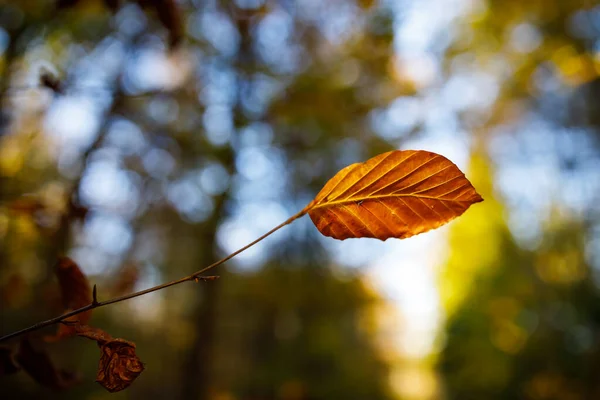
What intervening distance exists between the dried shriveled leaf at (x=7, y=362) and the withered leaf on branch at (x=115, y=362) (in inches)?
13.4

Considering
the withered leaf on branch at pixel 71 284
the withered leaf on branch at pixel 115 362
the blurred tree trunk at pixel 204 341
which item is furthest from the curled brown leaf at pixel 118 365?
the blurred tree trunk at pixel 204 341

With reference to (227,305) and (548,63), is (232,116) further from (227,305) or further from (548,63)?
(227,305)

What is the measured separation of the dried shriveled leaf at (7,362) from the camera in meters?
0.82

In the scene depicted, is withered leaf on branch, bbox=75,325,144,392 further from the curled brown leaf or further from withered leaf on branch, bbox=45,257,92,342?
withered leaf on branch, bbox=45,257,92,342

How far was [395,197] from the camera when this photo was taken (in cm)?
60

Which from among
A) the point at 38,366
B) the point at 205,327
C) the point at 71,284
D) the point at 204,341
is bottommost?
the point at 204,341

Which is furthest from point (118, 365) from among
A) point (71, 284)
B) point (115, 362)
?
point (71, 284)

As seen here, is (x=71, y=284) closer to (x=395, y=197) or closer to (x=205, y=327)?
(x=395, y=197)

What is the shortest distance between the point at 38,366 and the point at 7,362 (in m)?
0.07

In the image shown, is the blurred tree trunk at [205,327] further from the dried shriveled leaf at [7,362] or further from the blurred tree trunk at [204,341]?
the dried shriveled leaf at [7,362]

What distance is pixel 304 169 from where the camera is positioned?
6219 mm

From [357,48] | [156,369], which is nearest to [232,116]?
[357,48]

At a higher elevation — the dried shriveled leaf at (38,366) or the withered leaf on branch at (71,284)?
the withered leaf on branch at (71,284)

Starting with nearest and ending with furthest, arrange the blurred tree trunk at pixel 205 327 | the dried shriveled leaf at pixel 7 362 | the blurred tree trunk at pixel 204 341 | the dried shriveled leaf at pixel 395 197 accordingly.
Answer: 1. the dried shriveled leaf at pixel 395 197
2. the dried shriveled leaf at pixel 7 362
3. the blurred tree trunk at pixel 205 327
4. the blurred tree trunk at pixel 204 341
